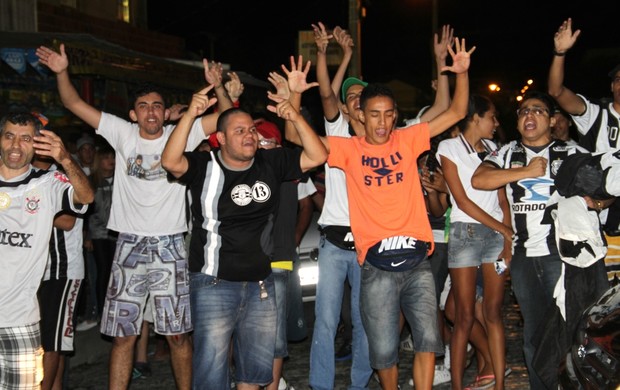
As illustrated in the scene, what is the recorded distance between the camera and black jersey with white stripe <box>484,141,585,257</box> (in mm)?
6438

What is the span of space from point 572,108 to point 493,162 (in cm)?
79

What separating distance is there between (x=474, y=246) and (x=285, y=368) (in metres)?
2.51

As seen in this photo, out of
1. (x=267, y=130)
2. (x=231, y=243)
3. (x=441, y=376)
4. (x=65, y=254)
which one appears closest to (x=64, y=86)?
(x=65, y=254)

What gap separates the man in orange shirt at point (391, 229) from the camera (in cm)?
603

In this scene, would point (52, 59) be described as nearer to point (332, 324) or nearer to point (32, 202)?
point (32, 202)

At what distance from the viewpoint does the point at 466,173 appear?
23.1ft

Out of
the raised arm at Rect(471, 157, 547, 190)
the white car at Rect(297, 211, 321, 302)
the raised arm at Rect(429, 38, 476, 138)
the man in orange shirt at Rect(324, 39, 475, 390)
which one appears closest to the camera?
the man in orange shirt at Rect(324, 39, 475, 390)

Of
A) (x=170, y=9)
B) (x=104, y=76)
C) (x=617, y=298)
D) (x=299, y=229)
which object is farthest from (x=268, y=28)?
(x=617, y=298)

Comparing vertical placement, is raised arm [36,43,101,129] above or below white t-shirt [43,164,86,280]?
above

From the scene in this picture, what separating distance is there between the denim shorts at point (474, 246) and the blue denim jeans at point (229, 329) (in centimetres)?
167

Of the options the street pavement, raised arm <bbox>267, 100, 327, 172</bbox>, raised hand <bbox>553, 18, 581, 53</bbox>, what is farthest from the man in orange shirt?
the street pavement

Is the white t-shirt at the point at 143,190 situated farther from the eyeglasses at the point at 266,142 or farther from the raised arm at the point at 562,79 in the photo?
the raised arm at the point at 562,79

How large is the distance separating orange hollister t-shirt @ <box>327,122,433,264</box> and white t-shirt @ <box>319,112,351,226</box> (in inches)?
22.2

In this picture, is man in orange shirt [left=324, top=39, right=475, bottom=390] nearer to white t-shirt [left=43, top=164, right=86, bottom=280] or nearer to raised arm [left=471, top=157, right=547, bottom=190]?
raised arm [left=471, top=157, right=547, bottom=190]
